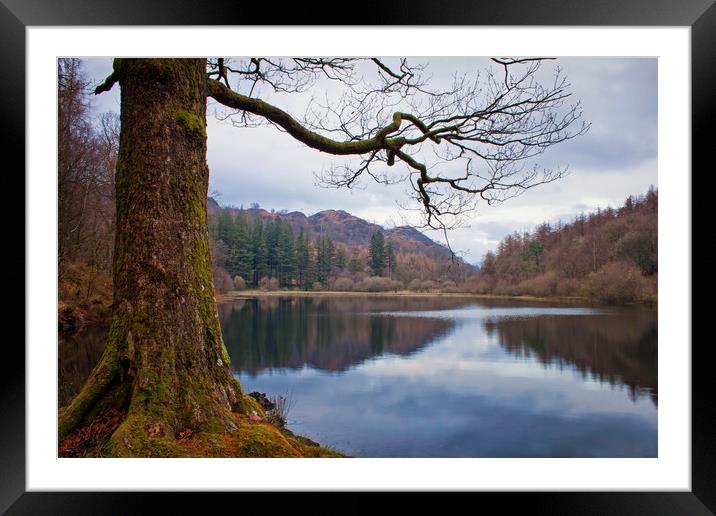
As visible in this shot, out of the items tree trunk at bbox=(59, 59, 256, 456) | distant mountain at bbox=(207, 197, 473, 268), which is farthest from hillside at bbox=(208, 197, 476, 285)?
tree trunk at bbox=(59, 59, 256, 456)

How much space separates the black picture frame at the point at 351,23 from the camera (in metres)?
1.92

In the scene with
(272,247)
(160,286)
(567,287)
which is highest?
(272,247)

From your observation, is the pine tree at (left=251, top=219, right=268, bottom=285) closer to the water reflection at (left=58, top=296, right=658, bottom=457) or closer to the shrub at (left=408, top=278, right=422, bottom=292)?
the water reflection at (left=58, top=296, right=658, bottom=457)

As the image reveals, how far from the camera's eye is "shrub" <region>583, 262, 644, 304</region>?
6262mm

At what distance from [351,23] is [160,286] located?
168cm

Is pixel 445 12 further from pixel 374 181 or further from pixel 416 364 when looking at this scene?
pixel 416 364

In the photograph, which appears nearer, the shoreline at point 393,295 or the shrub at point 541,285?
the shoreline at point 393,295

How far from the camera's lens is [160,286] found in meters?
2.14

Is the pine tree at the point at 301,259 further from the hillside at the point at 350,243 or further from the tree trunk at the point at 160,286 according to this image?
the tree trunk at the point at 160,286

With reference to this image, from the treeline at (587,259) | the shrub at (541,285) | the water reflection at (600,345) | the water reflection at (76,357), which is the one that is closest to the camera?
the water reflection at (76,357)

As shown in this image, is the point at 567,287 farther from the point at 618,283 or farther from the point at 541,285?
the point at 618,283

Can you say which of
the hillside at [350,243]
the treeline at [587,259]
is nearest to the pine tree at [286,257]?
the hillside at [350,243]

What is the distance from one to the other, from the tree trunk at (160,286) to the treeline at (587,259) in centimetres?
550

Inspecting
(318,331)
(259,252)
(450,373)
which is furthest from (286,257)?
(450,373)
